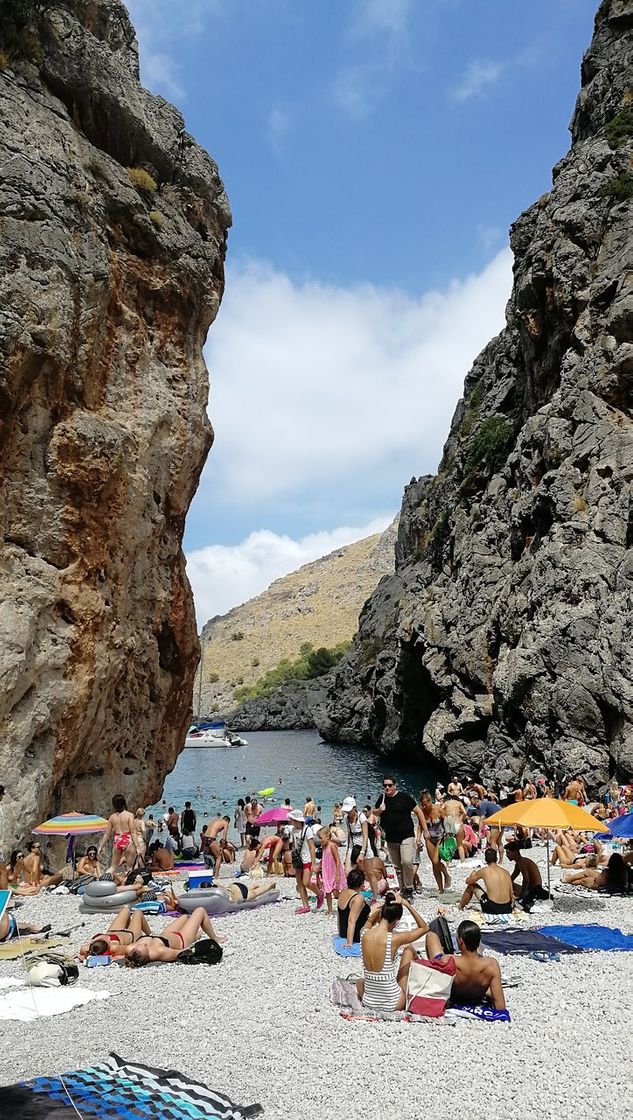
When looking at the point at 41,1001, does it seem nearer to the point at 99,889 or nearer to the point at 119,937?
the point at 119,937

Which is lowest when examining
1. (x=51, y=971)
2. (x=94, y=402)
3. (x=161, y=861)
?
(x=161, y=861)

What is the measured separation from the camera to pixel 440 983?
8.73 m

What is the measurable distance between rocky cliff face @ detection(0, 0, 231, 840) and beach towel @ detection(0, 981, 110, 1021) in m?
6.67

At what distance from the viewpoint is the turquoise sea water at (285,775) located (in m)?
49.2

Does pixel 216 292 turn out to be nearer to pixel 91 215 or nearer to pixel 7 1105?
pixel 91 215

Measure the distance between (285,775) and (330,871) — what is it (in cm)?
4945

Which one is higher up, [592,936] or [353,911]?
[353,911]

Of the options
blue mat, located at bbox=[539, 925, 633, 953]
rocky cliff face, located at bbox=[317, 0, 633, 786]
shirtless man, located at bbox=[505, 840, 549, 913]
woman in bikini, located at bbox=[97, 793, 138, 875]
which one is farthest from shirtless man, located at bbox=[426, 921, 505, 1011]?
rocky cliff face, located at bbox=[317, 0, 633, 786]

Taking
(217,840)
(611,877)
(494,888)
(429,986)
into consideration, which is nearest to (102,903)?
(494,888)

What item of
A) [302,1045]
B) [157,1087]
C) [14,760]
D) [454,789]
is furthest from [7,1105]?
[454,789]

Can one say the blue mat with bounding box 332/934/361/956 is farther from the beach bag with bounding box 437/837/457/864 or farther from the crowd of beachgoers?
the beach bag with bounding box 437/837/457/864

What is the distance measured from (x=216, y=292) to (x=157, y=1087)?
21.9 metres

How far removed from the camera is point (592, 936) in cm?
1168

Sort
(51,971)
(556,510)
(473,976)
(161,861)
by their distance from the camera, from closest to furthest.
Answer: (473,976) < (51,971) < (161,861) < (556,510)
